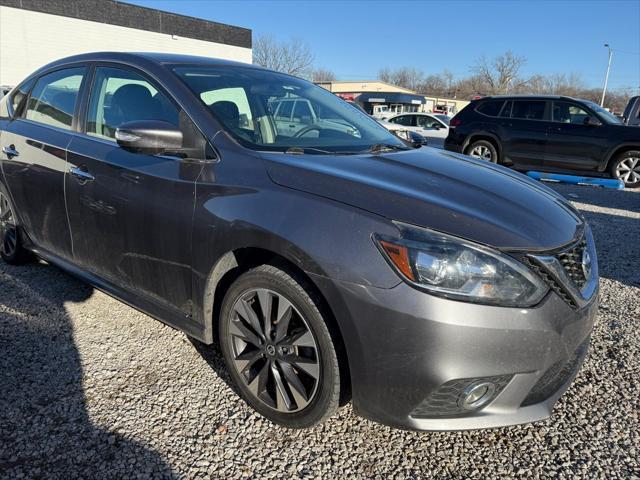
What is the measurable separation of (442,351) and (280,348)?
758 mm

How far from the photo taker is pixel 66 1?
2147cm

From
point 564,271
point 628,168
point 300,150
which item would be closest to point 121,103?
point 300,150

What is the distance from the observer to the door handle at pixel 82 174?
9.11 ft

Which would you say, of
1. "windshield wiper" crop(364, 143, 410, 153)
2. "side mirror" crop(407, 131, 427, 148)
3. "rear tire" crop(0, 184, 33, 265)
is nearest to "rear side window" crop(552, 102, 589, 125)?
"side mirror" crop(407, 131, 427, 148)

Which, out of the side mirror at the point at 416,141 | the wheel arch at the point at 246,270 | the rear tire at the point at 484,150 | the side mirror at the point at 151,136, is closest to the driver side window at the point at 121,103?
the side mirror at the point at 151,136

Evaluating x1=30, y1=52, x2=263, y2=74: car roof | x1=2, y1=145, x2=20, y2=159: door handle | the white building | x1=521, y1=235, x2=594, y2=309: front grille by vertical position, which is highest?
the white building

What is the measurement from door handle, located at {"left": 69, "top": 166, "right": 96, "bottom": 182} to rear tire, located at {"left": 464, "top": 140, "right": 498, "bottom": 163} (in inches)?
353

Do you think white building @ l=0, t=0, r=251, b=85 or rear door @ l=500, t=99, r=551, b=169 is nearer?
rear door @ l=500, t=99, r=551, b=169

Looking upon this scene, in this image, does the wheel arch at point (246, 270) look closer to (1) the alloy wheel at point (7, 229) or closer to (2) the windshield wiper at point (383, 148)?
(2) the windshield wiper at point (383, 148)

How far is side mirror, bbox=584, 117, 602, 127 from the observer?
361 inches

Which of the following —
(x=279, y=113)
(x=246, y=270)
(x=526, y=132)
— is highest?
(x=279, y=113)

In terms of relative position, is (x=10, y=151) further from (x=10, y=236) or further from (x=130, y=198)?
(x=130, y=198)

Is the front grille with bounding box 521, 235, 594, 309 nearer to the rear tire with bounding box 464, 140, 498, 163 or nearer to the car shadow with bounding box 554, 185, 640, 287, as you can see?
the car shadow with bounding box 554, 185, 640, 287

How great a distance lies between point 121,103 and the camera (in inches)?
113
